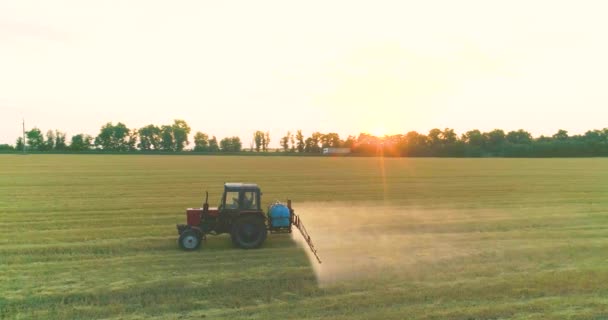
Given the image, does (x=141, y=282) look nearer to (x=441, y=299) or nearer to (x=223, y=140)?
(x=441, y=299)

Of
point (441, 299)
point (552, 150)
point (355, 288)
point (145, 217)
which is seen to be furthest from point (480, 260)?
point (552, 150)

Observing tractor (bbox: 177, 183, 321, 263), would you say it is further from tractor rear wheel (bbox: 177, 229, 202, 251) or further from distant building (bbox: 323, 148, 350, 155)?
distant building (bbox: 323, 148, 350, 155)

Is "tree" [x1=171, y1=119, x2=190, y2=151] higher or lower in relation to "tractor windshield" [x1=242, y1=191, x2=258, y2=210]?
higher

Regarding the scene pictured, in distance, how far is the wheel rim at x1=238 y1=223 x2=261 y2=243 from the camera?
39.4 ft

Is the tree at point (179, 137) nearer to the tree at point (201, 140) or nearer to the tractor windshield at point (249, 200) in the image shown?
the tree at point (201, 140)

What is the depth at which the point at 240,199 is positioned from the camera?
476 inches

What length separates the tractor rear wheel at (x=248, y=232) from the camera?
12.0m

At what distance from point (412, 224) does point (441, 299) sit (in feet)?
27.3

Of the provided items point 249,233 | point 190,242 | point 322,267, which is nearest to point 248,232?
point 249,233

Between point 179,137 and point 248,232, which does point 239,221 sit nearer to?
point 248,232

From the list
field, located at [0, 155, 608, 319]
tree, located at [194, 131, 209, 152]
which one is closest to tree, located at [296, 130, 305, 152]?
tree, located at [194, 131, 209, 152]

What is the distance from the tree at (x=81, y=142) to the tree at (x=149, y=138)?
18.6m

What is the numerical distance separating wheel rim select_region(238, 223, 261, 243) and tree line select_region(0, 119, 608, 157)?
122 m

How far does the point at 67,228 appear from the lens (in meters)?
15.0
